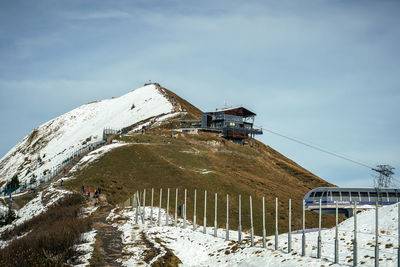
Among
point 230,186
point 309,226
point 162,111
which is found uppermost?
point 162,111

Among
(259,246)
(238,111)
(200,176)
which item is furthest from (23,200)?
(238,111)

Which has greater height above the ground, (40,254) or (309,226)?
(40,254)

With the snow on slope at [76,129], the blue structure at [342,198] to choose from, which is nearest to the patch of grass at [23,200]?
the blue structure at [342,198]

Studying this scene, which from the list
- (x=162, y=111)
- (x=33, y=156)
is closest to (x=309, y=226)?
(x=162, y=111)

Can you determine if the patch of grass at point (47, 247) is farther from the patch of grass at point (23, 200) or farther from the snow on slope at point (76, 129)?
the snow on slope at point (76, 129)

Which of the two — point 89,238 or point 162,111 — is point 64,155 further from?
point 89,238

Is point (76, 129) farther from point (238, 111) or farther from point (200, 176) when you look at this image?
point (200, 176)

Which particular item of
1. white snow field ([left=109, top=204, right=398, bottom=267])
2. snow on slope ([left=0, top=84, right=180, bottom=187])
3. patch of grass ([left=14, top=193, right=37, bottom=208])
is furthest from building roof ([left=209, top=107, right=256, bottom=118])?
white snow field ([left=109, top=204, right=398, bottom=267])

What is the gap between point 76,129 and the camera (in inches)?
6954

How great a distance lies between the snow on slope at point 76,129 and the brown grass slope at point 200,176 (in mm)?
39377

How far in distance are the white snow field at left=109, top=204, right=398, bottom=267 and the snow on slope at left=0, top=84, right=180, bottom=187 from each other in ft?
337

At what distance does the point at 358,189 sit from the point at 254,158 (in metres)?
43.5

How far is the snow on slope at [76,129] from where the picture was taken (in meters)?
150

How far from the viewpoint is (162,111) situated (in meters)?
152
